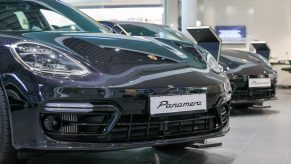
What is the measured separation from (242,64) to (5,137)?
369 cm

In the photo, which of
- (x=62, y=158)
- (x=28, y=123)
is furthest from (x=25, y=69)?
(x=62, y=158)

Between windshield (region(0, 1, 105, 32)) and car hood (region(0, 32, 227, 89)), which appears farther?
windshield (region(0, 1, 105, 32))

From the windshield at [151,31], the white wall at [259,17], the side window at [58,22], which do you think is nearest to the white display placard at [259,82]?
the windshield at [151,31]

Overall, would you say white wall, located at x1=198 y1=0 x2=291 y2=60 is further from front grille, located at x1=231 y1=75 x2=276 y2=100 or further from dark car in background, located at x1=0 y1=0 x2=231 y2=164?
dark car in background, located at x1=0 y1=0 x2=231 y2=164

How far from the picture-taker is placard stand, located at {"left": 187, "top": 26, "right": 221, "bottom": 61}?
423 cm

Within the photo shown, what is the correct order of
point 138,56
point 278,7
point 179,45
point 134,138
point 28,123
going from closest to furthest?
point 28,123, point 134,138, point 138,56, point 179,45, point 278,7

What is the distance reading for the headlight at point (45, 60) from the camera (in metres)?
2.30

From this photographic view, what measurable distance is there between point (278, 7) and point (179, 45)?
10.3 metres

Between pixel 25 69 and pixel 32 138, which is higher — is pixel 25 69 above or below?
above

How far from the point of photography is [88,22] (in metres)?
3.30

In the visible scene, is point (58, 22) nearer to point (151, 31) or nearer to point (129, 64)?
point (129, 64)

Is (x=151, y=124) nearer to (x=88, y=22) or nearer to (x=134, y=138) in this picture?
(x=134, y=138)

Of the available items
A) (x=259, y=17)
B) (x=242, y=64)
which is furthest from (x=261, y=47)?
(x=259, y=17)

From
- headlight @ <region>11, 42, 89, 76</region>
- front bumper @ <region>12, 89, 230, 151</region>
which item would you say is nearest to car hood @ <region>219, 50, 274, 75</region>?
front bumper @ <region>12, 89, 230, 151</region>
